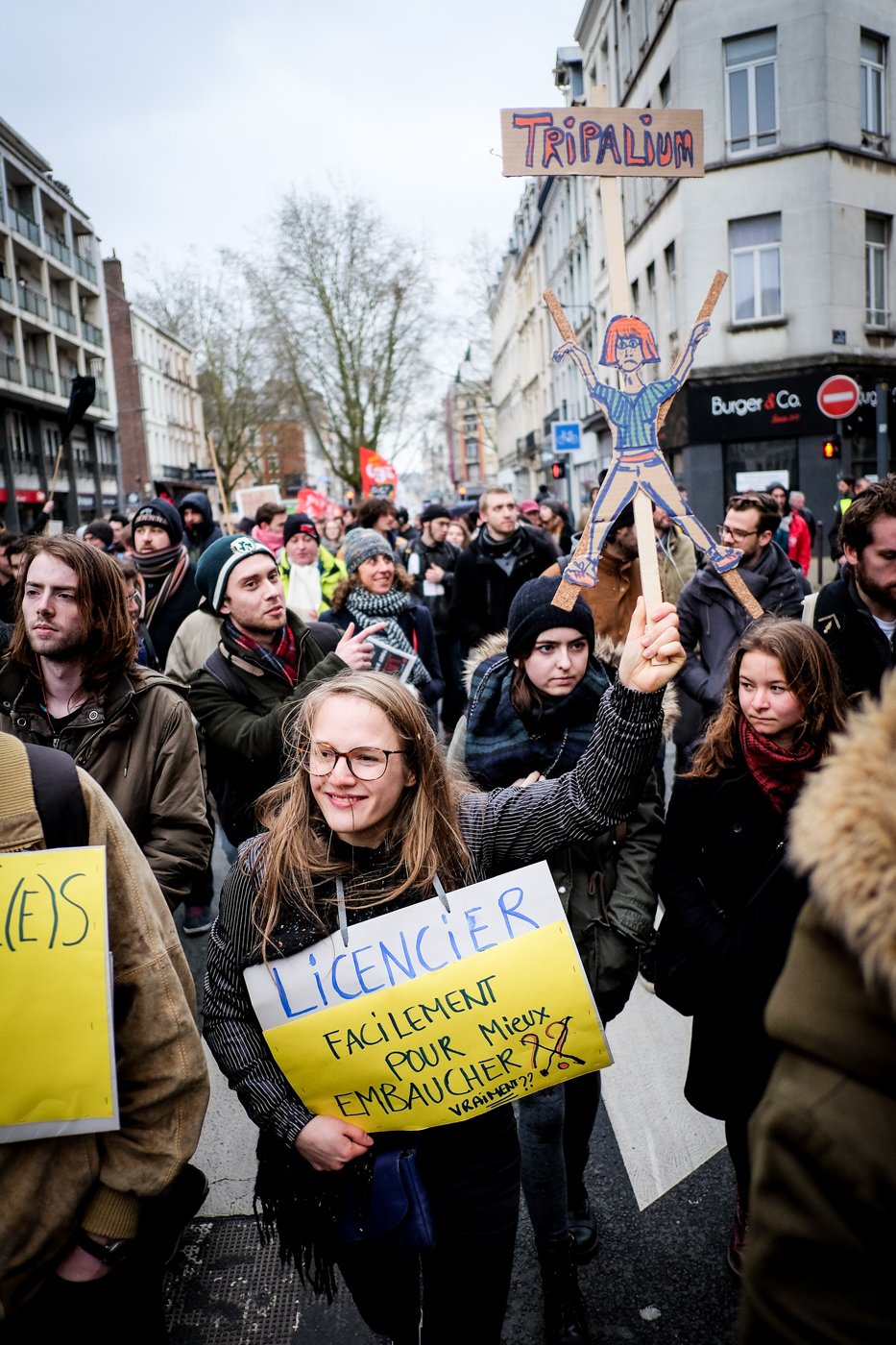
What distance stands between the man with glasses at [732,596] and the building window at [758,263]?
17.8m

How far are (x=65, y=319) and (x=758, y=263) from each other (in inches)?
1345

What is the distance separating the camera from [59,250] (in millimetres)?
45219

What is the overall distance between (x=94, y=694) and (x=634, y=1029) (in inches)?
100

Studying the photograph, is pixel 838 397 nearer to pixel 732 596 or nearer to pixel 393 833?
pixel 732 596

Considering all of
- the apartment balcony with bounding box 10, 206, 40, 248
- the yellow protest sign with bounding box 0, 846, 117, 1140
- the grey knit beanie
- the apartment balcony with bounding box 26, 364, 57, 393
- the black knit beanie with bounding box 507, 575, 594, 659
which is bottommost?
the yellow protest sign with bounding box 0, 846, 117, 1140

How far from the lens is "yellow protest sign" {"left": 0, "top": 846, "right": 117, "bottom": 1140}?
5.78ft

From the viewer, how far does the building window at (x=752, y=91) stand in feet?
65.5

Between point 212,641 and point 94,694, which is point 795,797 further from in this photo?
point 212,641

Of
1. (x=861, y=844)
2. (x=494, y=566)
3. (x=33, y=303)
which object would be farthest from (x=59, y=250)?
(x=861, y=844)

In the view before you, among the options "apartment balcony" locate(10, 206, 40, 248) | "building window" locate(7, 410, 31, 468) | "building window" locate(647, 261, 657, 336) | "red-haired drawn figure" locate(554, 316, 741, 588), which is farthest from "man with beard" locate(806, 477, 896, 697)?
"apartment balcony" locate(10, 206, 40, 248)

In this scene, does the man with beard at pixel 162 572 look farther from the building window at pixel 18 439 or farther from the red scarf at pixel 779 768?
the building window at pixel 18 439

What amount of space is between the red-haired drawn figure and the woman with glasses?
1079 mm

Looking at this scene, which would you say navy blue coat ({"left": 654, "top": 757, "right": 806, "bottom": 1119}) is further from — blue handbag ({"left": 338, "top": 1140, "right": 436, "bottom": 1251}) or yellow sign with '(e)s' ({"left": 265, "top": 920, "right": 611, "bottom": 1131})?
blue handbag ({"left": 338, "top": 1140, "right": 436, "bottom": 1251})

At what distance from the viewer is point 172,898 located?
9.67 feet
